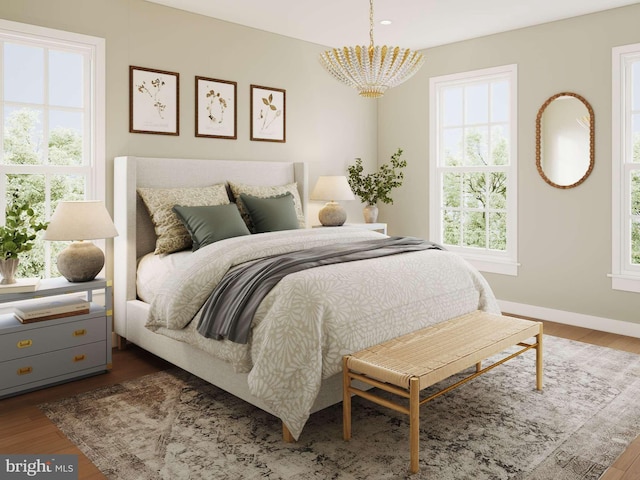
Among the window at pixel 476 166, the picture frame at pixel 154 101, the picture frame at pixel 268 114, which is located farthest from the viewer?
the window at pixel 476 166

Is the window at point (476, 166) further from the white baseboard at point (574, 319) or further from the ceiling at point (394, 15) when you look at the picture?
the ceiling at point (394, 15)

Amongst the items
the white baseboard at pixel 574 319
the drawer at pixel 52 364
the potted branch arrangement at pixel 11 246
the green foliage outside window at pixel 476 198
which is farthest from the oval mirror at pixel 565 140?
the potted branch arrangement at pixel 11 246

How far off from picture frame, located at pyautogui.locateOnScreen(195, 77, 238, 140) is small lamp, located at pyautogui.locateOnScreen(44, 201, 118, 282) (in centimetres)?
142

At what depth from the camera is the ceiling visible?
421 centimetres

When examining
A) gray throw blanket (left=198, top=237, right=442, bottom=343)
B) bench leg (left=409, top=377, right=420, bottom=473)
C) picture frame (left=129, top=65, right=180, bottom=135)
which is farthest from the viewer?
picture frame (left=129, top=65, right=180, bottom=135)

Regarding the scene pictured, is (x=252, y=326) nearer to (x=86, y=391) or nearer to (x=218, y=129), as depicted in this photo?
(x=86, y=391)

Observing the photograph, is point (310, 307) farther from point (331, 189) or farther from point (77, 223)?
point (331, 189)

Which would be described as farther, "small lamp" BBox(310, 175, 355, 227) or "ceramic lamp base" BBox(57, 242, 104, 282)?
"small lamp" BBox(310, 175, 355, 227)

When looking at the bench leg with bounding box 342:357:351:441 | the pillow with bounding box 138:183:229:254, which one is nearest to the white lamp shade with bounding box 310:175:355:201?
the pillow with bounding box 138:183:229:254

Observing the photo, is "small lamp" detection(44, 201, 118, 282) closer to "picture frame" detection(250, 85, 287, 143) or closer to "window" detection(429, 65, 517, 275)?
"picture frame" detection(250, 85, 287, 143)

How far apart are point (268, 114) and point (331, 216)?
114 cm

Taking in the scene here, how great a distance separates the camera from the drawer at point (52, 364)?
10.0 feet

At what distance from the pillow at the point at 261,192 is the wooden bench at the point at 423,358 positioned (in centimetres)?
192

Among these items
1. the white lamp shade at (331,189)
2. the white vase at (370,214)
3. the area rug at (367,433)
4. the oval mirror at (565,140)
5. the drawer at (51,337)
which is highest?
A: the oval mirror at (565,140)
